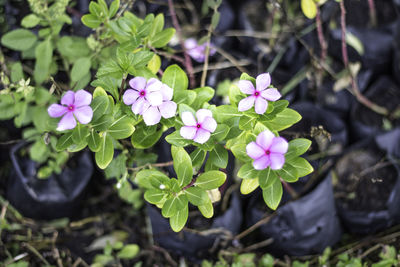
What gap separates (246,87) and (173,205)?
30cm

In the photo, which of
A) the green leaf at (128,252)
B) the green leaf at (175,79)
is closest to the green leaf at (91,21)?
the green leaf at (175,79)

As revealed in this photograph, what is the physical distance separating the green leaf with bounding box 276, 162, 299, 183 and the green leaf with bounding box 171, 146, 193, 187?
186 mm

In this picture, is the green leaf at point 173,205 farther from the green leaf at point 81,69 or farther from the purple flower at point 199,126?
the green leaf at point 81,69

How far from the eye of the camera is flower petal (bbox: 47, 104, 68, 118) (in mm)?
773

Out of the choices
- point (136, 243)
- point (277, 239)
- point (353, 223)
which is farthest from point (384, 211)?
point (136, 243)

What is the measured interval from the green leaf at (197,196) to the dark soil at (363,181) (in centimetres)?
72

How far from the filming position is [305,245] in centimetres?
137

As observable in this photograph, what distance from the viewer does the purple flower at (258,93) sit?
0.78 m

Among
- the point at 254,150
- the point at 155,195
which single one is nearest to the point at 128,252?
the point at 155,195

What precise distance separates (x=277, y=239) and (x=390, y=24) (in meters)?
1.05

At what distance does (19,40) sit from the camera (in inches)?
46.6

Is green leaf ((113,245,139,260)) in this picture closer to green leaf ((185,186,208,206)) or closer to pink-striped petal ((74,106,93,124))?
green leaf ((185,186,208,206))

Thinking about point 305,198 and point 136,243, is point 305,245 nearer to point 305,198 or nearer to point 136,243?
point 305,198

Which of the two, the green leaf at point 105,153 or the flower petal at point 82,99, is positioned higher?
the flower petal at point 82,99
